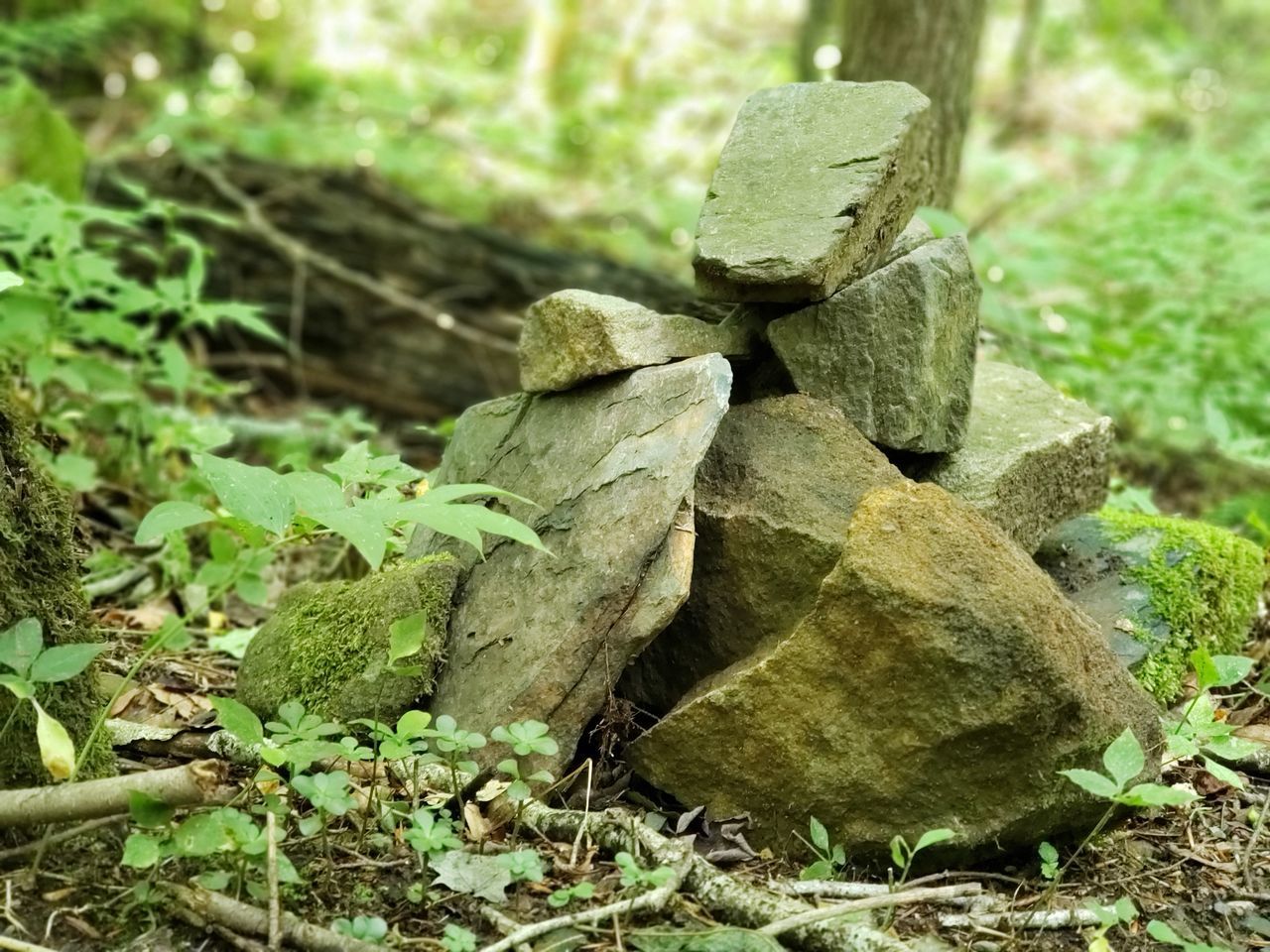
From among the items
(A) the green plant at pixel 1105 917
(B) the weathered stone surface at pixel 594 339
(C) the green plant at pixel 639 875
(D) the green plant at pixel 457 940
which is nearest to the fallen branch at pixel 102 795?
(D) the green plant at pixel 457 940

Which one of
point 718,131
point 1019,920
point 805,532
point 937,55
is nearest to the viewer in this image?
point 1019,920

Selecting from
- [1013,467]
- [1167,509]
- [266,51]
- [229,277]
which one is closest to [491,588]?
[1013,467]

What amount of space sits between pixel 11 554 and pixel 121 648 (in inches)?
36.1

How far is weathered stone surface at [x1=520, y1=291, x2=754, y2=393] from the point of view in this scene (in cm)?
284

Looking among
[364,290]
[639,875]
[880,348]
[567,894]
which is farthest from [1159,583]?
[364,290]

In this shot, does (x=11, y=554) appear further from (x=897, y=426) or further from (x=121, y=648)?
(x=897, y=426)

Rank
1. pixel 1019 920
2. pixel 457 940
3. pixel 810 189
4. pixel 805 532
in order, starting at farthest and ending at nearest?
pixel 810 189 < pixel 805 532 < pixel 1019 920 < pixel 457 940

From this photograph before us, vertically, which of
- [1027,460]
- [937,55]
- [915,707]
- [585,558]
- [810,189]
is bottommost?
[915,707]

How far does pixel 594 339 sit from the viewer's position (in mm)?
2842

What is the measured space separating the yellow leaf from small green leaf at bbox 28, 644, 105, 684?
8 cm

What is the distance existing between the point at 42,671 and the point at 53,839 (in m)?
0.30

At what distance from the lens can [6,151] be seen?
765cm

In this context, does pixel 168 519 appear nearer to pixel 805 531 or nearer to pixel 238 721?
pixel 238 721

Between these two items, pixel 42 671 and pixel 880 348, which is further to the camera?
pixel 880 348
